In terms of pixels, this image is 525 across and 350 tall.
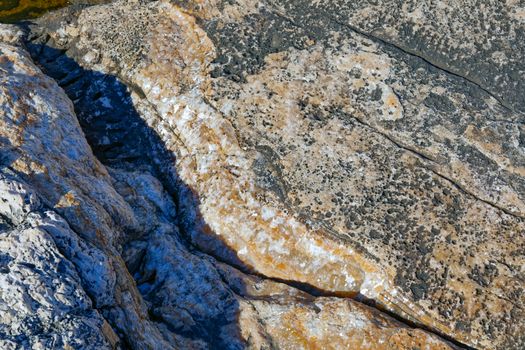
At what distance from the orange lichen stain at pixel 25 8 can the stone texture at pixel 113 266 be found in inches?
383

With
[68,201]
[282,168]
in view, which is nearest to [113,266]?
[68,201]

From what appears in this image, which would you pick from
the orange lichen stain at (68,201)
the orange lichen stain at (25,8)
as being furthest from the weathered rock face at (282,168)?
the orange lichen stain at (25,8)

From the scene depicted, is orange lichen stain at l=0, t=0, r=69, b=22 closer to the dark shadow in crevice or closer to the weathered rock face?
the weathered rock face

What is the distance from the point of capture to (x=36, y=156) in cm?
1168

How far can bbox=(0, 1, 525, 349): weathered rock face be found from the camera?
1189 centimetres

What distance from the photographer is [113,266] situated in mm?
10570

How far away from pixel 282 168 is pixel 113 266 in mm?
5619

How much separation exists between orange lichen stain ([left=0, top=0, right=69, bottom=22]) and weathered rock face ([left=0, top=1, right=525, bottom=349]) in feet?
17.1

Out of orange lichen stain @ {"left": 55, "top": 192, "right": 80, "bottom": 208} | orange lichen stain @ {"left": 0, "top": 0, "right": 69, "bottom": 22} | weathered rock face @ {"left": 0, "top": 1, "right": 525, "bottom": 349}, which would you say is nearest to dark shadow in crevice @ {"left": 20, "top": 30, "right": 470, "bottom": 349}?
weathered rock face @ {"left": 0, "top": 1, "right": 525, "bottom": 349}

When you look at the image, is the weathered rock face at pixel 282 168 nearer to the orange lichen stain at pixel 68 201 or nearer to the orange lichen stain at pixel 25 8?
the orange lichen stain at pixel 68 201

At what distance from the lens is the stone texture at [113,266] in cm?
888

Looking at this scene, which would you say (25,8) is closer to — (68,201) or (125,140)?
(125,140)

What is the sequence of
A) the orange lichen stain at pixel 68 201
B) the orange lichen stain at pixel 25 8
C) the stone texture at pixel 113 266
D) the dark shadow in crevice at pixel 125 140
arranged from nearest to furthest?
1. the stone texture at pixel 113 266
2. the orange lichen stain at pixel 68 201
3. the dark shadow in crevice at pixel 125 140
4. the orange lichen stain at pixel 25 8

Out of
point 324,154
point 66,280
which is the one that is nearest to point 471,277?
point 324,154
